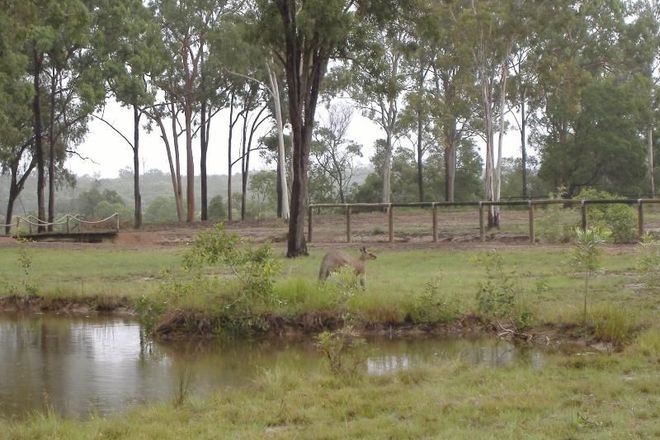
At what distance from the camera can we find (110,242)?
33031 mm

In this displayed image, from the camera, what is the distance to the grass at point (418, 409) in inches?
278

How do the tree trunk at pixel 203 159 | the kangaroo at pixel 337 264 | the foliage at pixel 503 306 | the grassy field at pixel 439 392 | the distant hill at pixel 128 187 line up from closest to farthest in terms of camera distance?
the grassy field at pixel 439 392 < the foliage at pixel 503 306 < the kangaroo at pixel 337 264 < the tree trunk at pixel 203 159 < the distant hill at pixel 128 187

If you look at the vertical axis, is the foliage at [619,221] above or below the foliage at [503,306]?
above

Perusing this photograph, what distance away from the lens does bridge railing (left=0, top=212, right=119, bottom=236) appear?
1447 inches

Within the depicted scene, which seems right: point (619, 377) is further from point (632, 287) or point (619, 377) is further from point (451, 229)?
point (451, 229)

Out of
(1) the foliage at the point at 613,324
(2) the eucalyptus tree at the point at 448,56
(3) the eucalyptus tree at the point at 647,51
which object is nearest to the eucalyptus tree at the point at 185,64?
(2) the eucalyptus tree at the point at 448,56

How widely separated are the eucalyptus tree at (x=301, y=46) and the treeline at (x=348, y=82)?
5 cm

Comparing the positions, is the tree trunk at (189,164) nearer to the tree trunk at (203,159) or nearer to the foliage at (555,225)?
the tree trunk at (203,159)

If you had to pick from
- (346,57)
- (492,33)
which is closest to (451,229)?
(492,33)

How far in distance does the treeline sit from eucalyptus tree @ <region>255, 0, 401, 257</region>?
45 millimetres

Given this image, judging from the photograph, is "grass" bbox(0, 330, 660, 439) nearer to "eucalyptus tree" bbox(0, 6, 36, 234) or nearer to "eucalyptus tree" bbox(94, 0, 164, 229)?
"eucalyptus tree" bbox(0, 6, 36, 234)

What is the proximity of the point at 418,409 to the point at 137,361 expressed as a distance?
5731 mm

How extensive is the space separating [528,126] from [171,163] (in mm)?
27544

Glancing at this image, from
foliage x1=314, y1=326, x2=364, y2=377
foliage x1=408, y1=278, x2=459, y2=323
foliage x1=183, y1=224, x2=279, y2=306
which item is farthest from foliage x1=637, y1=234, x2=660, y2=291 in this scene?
foliage x1=183, y1=224, x2=279, y2=306
